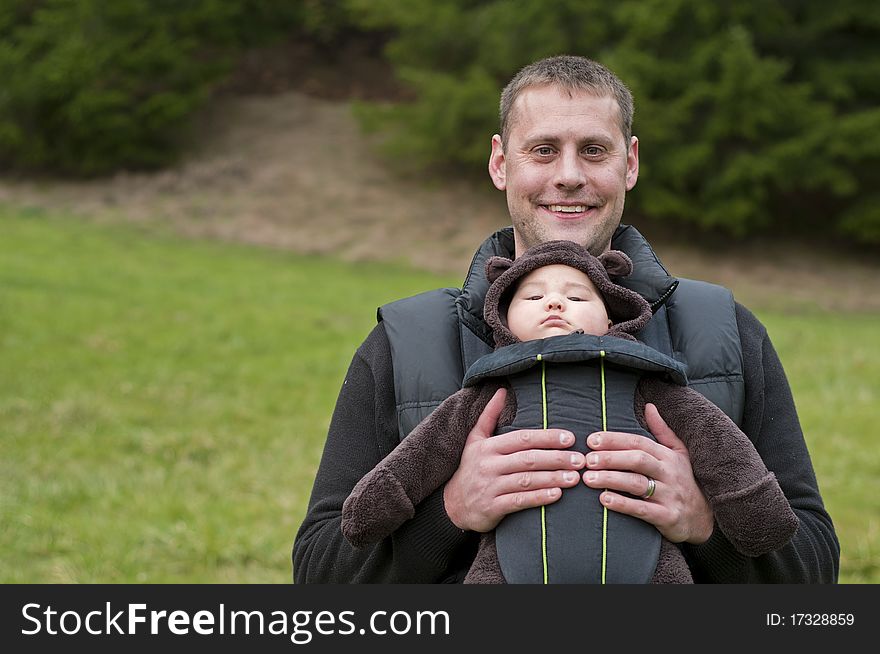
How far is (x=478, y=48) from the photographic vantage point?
746 inches

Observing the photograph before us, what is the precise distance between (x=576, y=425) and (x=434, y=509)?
13.8 inches

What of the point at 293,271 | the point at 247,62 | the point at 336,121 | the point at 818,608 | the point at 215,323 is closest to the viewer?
the point at 818,608

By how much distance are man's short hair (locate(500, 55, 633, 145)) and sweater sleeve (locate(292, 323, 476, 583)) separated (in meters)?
0.68

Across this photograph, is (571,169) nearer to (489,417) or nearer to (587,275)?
(587,275)

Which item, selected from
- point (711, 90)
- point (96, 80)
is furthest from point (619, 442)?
point (96, 80)

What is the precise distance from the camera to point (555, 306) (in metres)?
2.29

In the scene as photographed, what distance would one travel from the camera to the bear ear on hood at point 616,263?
2.43 meters

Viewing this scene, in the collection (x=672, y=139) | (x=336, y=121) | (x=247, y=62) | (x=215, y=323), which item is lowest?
(x=215, y=323)

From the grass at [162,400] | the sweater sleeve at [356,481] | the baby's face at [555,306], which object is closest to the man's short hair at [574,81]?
the baby's face at [555,306]

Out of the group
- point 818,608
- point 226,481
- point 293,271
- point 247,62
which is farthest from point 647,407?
point 247,62

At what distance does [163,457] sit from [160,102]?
13283 millimetres

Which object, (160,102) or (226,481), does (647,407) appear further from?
(160,102)

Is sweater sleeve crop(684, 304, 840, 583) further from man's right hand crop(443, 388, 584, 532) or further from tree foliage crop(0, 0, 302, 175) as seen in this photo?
tree foliage crop(0, 0, 302, 175)

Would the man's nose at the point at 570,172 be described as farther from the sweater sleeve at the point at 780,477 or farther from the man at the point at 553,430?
the sweater sleeve at the point at 780,477
